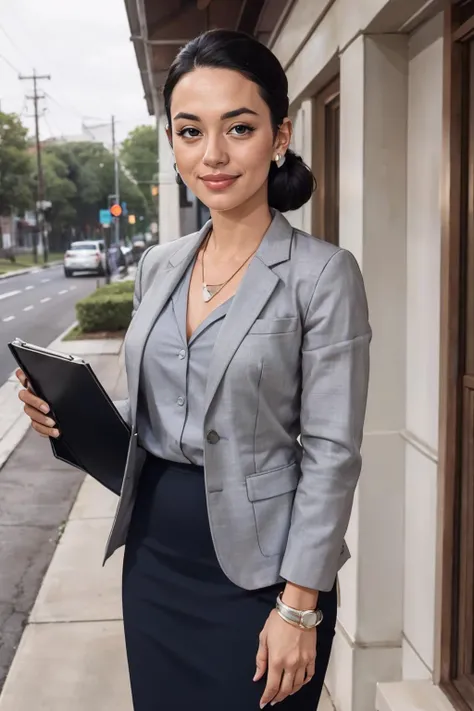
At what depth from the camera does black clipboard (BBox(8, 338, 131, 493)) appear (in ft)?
4.01

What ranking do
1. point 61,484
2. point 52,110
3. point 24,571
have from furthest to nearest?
point 52,110 → point 61,484 → point 24,571

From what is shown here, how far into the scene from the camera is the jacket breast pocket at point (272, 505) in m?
1.15

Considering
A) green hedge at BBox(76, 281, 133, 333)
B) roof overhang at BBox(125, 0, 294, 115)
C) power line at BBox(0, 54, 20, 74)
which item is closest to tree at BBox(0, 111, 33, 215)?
power line at BBox(0, 54, 20, 74)

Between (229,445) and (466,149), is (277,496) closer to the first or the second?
(229,445)

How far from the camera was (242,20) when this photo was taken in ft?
12.8

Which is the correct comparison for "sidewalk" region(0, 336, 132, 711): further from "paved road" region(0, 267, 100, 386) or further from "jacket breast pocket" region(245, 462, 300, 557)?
"paved road" region(0, 267, 100, 386)

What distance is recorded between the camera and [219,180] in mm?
1154

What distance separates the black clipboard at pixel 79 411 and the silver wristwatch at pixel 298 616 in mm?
383

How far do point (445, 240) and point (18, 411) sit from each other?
15.9 ft

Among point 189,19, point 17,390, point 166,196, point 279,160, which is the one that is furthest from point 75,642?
point 166,196

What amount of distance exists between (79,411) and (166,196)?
28.8 feet

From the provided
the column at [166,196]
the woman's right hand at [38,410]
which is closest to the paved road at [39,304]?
the column at [166,196]

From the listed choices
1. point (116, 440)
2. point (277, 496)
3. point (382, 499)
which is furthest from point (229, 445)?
point (382, 499)

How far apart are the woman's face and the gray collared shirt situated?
173 millimetres
